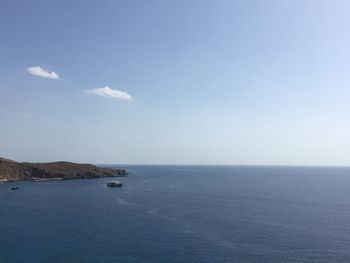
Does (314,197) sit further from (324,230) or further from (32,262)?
(32,262)

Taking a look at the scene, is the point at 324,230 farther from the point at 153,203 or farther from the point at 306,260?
the point at 153,203

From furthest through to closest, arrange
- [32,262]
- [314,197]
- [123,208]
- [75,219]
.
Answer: [314,197] → [123,208] → [75,219] → [32,262]

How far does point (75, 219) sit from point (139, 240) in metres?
35.7

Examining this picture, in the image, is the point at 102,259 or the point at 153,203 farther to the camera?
the point at 153,203

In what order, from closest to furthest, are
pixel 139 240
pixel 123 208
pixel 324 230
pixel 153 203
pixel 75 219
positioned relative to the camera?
1. pixel 139 240
2. pixel 324 230
3. pixel 75 219
4. pixel 123 208
5. pixel 153 203

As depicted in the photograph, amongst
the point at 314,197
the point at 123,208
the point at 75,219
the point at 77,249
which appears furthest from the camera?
the point at 314,197

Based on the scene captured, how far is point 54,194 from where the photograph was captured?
187m

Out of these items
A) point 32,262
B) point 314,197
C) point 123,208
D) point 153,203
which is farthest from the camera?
point 314,197

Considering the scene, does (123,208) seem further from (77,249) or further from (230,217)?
(77,249)

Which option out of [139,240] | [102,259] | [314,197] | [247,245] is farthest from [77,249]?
[314,197]

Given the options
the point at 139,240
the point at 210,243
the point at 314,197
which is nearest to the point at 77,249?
the point at 139,240

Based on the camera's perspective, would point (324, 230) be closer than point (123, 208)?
Yes

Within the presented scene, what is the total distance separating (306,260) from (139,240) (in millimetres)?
39285

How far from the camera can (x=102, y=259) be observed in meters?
78.4
